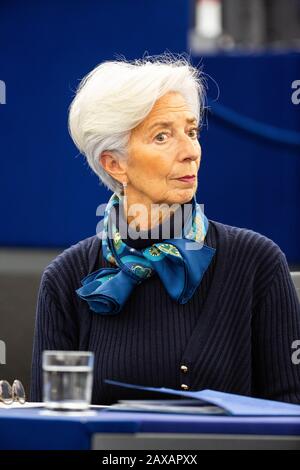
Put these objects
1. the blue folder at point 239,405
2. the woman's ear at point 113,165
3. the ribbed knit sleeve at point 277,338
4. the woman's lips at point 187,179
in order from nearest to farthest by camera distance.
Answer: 1. the blue folder at point 239,405
2. the ribbed knit sleeve at point 277,338
3. the woman's lips at point 187,179
4. the woman's ear at point 113,165

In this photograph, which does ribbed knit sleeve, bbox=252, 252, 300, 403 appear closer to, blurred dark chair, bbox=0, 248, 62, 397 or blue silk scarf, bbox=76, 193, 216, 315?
blue silk scarf, bbox=76, 193, 216, 315

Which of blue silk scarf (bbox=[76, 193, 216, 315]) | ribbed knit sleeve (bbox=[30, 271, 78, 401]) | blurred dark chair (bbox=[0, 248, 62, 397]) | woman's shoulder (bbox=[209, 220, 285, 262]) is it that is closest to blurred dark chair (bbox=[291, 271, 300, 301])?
woman's shoulder (bbox=[209, 220, 285, 262])

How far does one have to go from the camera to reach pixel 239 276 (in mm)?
2314

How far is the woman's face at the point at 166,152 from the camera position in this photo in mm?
2322

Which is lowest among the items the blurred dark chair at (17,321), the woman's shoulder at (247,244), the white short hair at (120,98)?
the blurred dark chair at (17,321)

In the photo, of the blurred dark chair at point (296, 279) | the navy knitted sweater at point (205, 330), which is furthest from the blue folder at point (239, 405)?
the blurred dark chair at point (296, 279)

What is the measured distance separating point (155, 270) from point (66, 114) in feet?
6.30

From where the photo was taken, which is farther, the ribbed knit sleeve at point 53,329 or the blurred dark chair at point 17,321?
the blurred dark chair at point 17,321

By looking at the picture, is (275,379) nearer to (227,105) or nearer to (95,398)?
(95,398)

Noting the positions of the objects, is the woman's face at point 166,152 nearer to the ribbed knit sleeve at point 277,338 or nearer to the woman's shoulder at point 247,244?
the woman's shoulder at point 247,244

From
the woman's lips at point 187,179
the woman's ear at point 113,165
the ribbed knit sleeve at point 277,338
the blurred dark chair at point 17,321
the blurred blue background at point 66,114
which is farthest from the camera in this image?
the blurred blue background at point 66,114

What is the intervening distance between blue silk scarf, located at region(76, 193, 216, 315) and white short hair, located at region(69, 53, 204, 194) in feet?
0.71

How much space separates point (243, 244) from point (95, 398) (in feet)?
1.48

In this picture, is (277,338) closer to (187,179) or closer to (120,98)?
(187,179)
